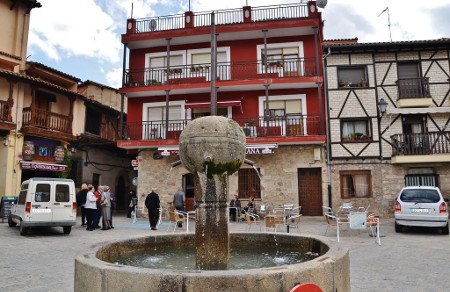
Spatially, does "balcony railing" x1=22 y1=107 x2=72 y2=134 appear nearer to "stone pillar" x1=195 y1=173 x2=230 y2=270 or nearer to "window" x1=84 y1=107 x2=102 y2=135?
"window" x1=84 y1=107 x2=102 y2=135

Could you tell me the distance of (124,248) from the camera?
5.16 metres

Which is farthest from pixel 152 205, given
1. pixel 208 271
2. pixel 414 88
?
pixel 414 88

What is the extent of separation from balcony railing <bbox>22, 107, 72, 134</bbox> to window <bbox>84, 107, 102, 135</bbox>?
201cm

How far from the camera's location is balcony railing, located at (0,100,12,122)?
59.0 feet

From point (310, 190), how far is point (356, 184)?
242 cm

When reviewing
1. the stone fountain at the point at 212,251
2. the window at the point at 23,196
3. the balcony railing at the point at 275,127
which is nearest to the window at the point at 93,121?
the balcony railing at the point at 275,127

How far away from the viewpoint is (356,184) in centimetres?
1855

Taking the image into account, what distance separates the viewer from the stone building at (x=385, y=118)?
1822 centimetres

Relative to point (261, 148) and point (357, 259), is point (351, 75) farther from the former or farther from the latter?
point (357, 259)

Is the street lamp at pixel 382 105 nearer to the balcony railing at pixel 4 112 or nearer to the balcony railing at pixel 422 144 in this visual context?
the balcony railing at pixel 422 144

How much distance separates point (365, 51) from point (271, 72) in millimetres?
5117

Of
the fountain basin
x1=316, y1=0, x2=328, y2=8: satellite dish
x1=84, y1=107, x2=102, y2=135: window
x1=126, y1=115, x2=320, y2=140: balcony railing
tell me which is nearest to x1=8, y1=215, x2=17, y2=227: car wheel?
x1=126, y1=115, x2=320, y2=140: balcony railing

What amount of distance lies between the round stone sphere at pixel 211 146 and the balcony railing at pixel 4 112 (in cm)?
1685

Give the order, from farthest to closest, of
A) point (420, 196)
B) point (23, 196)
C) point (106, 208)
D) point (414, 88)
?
point (414, 88) → point (106, 208) → point (23, 196) → point (420, 196)
